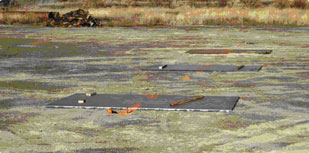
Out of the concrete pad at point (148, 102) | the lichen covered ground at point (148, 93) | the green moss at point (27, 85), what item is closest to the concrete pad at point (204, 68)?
the lichen covered ground at point (148, 93)

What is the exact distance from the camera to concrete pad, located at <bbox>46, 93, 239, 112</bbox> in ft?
30.9

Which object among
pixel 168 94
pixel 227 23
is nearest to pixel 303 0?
pixel 227 23

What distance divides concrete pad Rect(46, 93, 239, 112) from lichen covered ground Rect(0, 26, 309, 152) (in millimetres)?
245

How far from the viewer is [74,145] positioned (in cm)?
717

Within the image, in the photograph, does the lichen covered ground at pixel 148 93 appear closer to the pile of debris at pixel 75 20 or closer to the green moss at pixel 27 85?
the green moss at pixel 27 85

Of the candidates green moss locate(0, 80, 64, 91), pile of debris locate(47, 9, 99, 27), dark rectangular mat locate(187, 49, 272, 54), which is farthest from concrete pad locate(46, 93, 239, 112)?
pile of debris locate(47, 9, 99, 27)

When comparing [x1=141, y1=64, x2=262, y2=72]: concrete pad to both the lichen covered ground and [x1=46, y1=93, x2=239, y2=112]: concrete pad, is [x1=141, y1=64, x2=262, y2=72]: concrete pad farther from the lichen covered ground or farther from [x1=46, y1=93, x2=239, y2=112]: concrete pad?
[x1=46, y1=93, x2=239, y2=112]: concrete pad

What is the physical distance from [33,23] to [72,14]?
3657 mm

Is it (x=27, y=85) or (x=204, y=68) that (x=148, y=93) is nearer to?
(x=27, y=85)

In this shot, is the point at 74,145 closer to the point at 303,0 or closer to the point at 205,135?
the point at 205,135

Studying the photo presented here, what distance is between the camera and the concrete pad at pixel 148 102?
942 centimetres

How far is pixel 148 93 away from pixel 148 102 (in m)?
1.13

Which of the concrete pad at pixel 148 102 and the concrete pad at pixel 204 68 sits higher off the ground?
the concrete pad at pixel 148 102

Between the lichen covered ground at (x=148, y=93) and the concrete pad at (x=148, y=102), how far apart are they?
245mm
